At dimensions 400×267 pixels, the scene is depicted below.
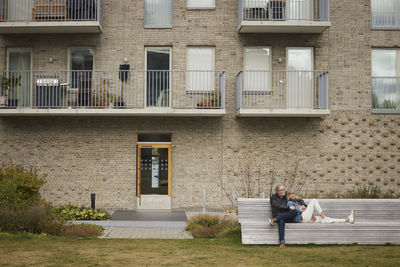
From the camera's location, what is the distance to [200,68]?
19.9 m

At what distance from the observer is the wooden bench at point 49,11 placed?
63.8ft

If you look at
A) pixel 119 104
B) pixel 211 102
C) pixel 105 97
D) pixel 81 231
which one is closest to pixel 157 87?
pixel 119 104

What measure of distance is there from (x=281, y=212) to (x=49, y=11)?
12.4 metres

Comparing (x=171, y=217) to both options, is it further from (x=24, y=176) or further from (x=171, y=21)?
(x=171, y=21)

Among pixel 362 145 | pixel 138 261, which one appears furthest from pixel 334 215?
pixel 362 145

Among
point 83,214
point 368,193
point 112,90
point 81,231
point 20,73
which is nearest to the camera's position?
point 81,231

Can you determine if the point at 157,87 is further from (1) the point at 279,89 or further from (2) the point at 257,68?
(1) the point at 279,89

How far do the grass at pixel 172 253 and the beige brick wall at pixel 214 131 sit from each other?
7715 mm

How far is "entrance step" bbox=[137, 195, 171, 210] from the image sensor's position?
19.6 meters

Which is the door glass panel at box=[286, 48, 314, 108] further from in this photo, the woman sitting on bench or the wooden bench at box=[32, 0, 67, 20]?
the wooden bench at box=[32, 0, 67, 20]

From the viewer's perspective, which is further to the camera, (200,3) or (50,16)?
(200,3)

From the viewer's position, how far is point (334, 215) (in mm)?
12352

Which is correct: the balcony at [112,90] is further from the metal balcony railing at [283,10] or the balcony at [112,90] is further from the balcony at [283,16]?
the metal balcony railing at [283,10]

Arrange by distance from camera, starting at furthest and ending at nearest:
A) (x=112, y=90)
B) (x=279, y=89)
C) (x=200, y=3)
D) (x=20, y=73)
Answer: (x=200, y=3), (x=20, y=73), (x=279, y=89), (x=112, y=90)
